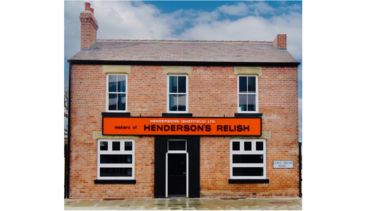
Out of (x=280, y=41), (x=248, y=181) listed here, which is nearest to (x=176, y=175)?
(x=248, y=181)

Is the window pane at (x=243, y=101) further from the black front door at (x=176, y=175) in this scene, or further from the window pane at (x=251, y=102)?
the black front door at (x=176, y=175)

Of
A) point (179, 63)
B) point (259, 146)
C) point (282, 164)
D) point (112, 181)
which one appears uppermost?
point (179, 63)

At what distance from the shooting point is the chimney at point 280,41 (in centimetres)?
1559

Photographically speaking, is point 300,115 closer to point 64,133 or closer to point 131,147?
point 131,147

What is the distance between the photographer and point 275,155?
607 inches

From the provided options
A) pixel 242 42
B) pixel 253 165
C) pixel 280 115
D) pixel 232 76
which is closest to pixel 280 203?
pixel 253 165

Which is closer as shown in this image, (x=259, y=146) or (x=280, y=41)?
(x=259, y=146)

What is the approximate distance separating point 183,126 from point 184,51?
8.89 feet

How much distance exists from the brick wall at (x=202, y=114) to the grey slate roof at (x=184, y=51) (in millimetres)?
378

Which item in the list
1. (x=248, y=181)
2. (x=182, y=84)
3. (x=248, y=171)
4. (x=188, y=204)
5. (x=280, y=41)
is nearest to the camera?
(x=188, y=204)

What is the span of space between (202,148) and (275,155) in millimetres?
2598

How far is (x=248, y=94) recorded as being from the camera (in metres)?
15.5

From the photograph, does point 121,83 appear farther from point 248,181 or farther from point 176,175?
point 248,181

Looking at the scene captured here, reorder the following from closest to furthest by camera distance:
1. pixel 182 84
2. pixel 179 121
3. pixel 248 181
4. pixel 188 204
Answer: pixel 188 204 < pixel 179 121 < pixel 248 181 < pixel 182 84
